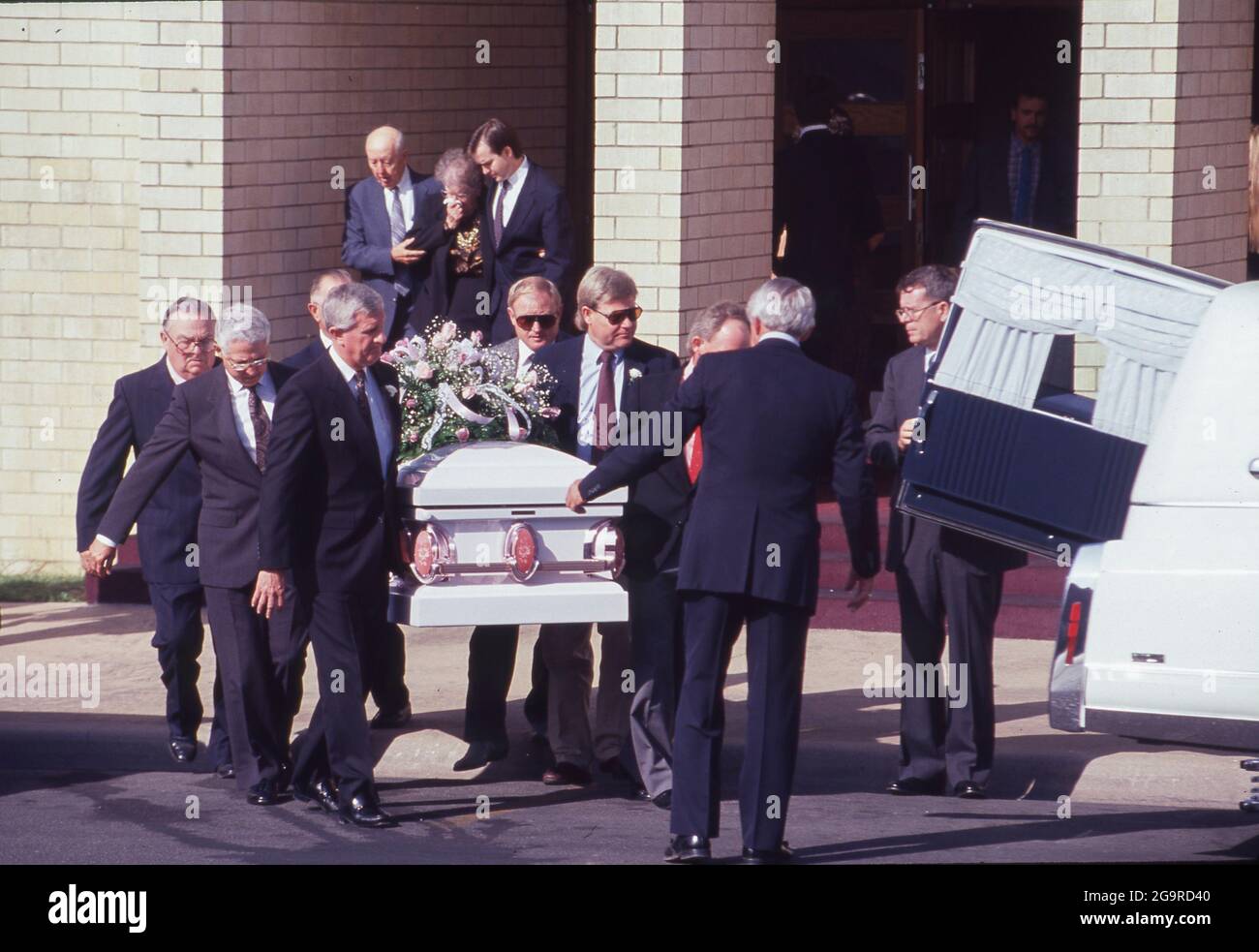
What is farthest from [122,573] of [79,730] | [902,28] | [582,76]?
[902,28]

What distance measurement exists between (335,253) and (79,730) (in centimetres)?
425

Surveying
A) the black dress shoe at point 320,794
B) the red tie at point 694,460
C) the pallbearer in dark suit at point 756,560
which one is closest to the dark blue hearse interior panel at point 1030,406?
the pallbearer in dark suit at point 756,560

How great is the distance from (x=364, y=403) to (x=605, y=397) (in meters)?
1.09

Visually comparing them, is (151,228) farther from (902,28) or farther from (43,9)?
(902,28)

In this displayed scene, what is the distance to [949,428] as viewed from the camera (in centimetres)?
836

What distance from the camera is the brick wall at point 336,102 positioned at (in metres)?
12.3

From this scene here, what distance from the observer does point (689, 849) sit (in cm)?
777

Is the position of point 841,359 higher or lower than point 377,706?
higher

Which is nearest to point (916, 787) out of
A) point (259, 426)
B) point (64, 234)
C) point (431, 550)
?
point (431, 550)

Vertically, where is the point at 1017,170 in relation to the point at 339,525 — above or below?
above

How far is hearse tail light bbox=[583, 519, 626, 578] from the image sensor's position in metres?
8.56

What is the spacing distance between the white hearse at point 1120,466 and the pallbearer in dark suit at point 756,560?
0.62 meters

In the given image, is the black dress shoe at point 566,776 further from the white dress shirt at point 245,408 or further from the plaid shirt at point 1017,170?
the plaid shirt at point 1017,170

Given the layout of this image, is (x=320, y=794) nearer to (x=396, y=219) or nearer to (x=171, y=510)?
(x=171, y=510)
